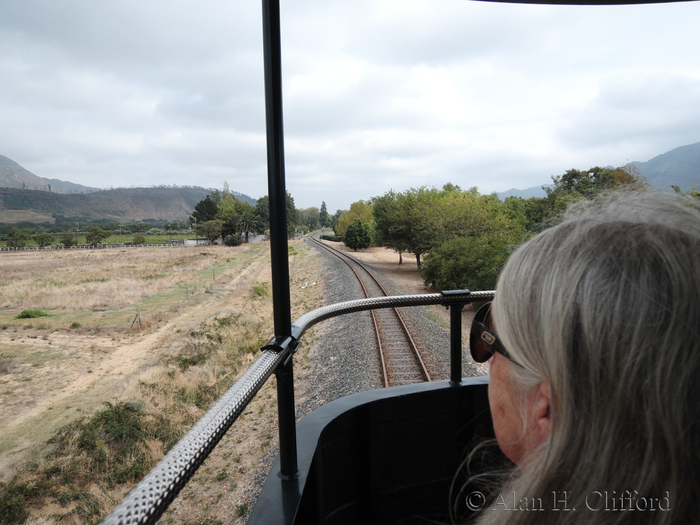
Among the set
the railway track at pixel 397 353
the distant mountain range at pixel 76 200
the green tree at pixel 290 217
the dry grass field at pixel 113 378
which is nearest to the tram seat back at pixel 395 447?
the green tree at pixel 290 217

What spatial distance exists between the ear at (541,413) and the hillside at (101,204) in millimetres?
4865

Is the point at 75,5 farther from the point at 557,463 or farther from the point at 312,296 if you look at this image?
the point at 312,296

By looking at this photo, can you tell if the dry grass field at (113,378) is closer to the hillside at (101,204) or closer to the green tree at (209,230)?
the hillside at (101,204)

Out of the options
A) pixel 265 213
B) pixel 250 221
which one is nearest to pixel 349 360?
pixel 250 221

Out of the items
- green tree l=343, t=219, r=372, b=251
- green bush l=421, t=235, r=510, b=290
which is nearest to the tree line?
green bush l=421, t=235, r=510, b=290

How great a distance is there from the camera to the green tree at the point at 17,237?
8.80 m

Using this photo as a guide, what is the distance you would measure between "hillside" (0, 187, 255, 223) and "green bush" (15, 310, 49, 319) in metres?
3.03

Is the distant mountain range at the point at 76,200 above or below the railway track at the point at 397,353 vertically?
above

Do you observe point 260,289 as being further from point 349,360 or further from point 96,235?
point 349,360

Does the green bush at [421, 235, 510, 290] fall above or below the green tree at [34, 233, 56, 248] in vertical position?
below

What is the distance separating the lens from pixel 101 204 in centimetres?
2456

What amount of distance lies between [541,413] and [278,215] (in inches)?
31.1

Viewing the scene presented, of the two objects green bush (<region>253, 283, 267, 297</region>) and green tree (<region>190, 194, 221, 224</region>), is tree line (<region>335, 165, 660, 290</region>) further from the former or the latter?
green tree (<region>190, 194, 221, 224</region>)

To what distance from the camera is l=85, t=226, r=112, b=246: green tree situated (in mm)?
15367
